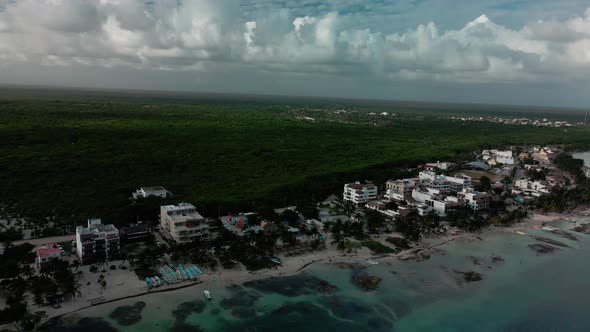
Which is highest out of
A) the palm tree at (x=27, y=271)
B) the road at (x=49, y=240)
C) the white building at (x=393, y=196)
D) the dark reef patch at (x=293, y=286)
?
the white building at (x=393, y=196)

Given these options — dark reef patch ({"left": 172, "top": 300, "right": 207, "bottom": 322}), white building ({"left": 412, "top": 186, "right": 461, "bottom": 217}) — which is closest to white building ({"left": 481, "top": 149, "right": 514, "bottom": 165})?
white building ({"left": 412, "top": 186, "right": 461, "bottom": 217})

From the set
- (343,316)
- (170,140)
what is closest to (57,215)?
(343,316)

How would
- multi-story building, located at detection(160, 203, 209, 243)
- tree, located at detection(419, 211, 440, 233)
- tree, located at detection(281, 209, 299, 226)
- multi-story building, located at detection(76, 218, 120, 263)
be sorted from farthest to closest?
tree, located at detection(281, 209, 299, 226) → tree, located at detection(419, 211, 440, 233) → multi-story building, located at detection(160, 203, 209, 243) → multi-story building, located at detection(76, 218, 120, 263)

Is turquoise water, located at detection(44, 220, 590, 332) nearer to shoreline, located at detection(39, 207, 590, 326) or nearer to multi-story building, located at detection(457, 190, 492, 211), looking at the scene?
shoreline, located at detection(39, 207, 590, 326)

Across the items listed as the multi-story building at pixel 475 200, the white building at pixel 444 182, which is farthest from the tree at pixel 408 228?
the white building at pixel 444 182

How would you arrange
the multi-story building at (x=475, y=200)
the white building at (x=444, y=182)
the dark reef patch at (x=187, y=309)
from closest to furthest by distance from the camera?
the dark reef patch at (x=187, y=309) < the multi-story building at (x=475, y=200) < the white building at (x=444, y=182)

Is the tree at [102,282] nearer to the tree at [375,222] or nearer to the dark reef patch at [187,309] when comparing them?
the dark reef patch at [187,309]
